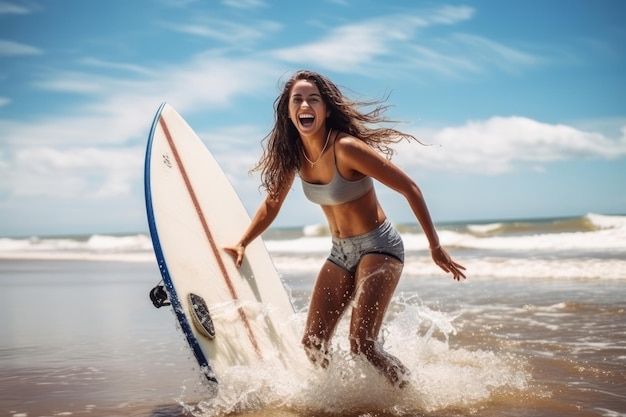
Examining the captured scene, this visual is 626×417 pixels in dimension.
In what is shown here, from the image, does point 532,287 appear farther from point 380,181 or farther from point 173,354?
point 380,181

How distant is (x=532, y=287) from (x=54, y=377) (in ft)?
21.4

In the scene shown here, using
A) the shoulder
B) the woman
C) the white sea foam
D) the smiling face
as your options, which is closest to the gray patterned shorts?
the woman

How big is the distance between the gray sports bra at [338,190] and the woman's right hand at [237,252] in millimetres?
853

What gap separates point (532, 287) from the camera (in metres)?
8.67

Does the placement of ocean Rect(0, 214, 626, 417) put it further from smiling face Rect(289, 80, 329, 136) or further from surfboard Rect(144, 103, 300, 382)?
smiling face Rect(289, 80, 329, 136)

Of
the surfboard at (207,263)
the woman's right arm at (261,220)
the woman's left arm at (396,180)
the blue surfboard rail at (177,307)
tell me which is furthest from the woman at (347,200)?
the blue surfboard rail at (177,307)

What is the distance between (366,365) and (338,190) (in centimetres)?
92

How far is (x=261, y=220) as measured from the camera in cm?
389

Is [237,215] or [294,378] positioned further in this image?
[237,215]

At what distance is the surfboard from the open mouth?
3.14 ft

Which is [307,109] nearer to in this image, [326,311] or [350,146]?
[350,146]

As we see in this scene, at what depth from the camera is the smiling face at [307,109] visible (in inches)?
130

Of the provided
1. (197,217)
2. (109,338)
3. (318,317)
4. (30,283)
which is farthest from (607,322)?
(30,283)

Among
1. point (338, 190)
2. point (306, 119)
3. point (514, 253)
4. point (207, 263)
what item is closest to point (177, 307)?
point (207, 263)
